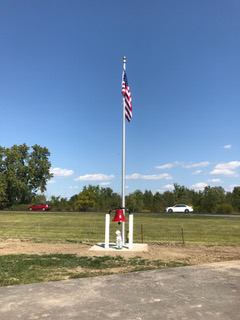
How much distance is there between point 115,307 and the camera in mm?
5254

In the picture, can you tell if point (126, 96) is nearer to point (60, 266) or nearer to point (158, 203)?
point (60, 266)

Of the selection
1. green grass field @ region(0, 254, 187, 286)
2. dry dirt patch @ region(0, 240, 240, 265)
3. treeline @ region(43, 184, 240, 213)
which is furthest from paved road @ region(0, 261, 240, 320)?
treeline @ region(43, 184, 240, 213)

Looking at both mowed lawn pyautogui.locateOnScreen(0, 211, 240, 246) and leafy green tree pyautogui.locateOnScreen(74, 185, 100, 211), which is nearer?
mowed lawn pyautogui.locateOnScreen(0, 211, 240, 246)

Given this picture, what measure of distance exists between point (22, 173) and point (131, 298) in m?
67.9

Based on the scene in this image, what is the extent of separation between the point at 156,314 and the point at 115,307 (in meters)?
0.73

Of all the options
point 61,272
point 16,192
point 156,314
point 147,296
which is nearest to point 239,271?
point 147,296

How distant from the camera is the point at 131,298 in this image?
18.8 feet

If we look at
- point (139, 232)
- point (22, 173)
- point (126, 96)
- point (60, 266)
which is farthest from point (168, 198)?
point (60, 266)

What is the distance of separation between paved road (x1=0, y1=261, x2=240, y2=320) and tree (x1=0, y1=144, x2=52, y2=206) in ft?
199

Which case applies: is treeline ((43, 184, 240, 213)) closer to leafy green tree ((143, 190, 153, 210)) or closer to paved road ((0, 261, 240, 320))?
leafy green tree ((143, 190, 153, 210))

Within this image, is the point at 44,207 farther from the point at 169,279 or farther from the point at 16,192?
the point at 169,279

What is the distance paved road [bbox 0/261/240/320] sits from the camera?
4.91 m

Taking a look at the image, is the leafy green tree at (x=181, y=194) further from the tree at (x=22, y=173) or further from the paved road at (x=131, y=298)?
the paved road at (x=131, y=298)

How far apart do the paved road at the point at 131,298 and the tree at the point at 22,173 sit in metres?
60.7
